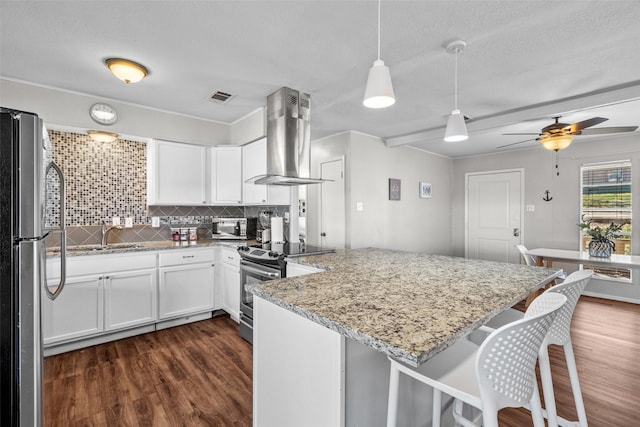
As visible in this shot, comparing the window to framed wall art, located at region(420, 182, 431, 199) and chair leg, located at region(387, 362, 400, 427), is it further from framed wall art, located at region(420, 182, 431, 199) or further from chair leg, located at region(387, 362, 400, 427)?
chair leg, located at region(387, 362, 400, 427)

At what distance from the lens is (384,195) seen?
445 cm

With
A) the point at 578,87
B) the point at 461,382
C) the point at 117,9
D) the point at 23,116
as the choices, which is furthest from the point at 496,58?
the point at 23,116

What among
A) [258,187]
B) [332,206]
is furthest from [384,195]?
[258,187]

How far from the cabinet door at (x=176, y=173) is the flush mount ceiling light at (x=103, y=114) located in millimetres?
424

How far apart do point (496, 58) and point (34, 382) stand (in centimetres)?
314

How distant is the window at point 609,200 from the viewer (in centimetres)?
420

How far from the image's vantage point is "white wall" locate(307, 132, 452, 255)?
406 centimetres

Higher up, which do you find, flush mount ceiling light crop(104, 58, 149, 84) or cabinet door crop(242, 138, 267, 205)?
flush mount ceiling light crop(104, 58, 149, 84)

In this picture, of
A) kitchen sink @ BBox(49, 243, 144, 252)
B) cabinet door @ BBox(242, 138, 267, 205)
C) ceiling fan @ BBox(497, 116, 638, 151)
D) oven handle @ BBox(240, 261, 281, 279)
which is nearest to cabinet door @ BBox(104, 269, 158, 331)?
kitchen sink @ BBox(49, 243, 144, 252)

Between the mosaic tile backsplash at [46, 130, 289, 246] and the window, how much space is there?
5589 millimetres

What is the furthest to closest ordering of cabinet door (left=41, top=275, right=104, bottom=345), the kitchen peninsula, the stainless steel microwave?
the stainless steel microwave, cabinet door (left=41, top=275, right=104, bottom=345), the kitchen peninsula

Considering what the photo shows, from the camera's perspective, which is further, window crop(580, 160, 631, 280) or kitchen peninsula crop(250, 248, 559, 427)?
window crop(580, 160, 631, 280)

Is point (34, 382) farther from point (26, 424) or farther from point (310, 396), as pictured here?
point (310, 396)

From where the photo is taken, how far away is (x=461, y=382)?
40.0 inches
